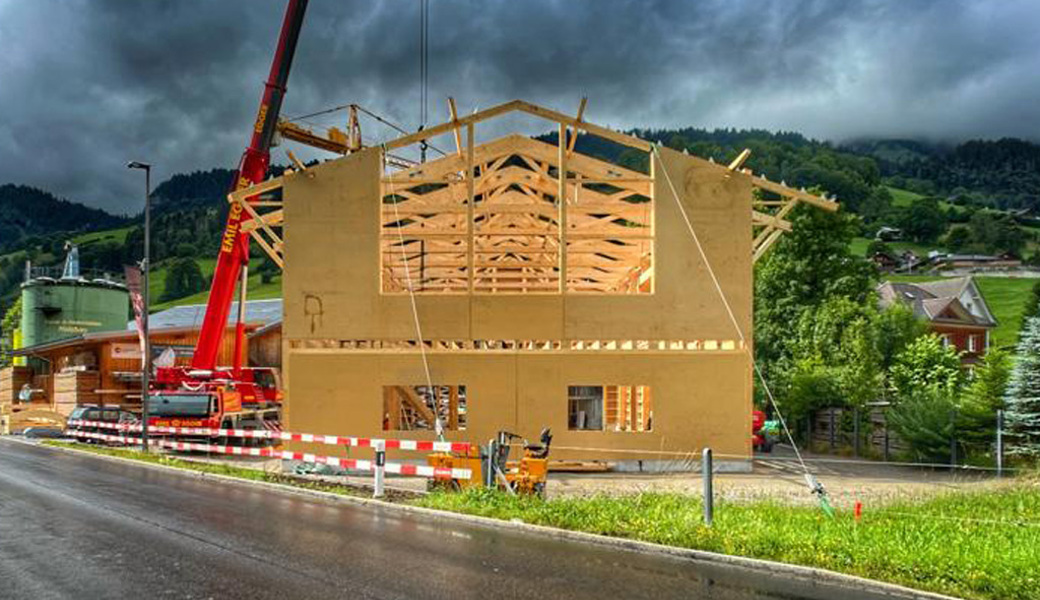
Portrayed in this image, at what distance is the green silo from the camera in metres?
59.7

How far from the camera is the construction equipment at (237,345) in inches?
1017

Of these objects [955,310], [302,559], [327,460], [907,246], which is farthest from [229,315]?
[907,246]

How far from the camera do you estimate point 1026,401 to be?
19.8m

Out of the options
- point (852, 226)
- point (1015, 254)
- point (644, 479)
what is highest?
point (1015, 254)

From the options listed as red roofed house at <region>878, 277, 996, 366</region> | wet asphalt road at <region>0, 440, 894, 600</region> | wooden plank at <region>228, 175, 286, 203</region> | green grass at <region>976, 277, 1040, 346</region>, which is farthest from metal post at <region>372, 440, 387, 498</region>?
green grass at <region>976, 277, 1040, 346</region>

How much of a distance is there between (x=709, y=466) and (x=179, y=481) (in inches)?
483

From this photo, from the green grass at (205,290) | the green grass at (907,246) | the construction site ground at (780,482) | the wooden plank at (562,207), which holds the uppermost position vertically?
the green grass at (907,246)

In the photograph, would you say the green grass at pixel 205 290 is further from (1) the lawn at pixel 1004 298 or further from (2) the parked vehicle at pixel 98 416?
(1) the lawn at pixel 1004 298

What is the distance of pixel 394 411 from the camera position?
24078mm

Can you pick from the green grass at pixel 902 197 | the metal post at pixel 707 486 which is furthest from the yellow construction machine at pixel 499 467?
the green grass at pixel 902 197

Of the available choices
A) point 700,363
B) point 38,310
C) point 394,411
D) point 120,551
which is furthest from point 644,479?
point 38,310

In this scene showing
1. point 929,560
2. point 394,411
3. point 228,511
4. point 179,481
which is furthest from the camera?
point 394,411

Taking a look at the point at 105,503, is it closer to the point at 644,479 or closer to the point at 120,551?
the point at 120,551

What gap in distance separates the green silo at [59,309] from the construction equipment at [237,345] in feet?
115
